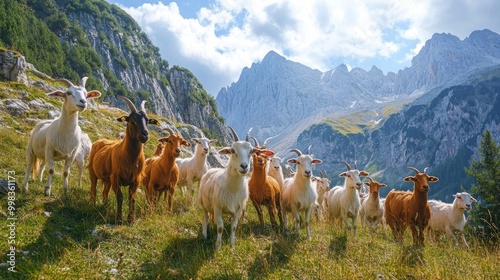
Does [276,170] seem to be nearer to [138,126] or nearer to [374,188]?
[374,188]

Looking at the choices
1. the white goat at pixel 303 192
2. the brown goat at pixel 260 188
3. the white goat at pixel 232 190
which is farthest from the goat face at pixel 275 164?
the white goat at pixel 232 190

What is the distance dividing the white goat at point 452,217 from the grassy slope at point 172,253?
6.77 metres

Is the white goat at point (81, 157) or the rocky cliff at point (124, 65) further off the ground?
the rocky cliff at point (124, 65)

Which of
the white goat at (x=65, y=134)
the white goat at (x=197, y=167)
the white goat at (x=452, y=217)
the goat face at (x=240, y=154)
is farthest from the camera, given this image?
the white goat at (x=197, y=167)

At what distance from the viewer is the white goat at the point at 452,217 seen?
1548cm

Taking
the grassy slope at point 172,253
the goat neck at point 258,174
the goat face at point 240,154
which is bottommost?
the grassy slope at point 172,253

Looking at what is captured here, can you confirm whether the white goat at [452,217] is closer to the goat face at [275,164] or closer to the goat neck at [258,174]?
the goat face at [275,164]

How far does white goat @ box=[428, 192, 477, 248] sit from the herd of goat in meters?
0.05

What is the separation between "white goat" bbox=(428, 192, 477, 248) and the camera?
15.5 m

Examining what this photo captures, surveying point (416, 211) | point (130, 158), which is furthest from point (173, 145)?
point (416, 211)

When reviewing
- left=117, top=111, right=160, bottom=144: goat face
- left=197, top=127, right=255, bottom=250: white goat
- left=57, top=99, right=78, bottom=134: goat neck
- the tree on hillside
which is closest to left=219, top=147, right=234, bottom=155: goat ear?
left=197, top=127, right=255, bottom=250: white goat

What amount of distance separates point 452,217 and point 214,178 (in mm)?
12499

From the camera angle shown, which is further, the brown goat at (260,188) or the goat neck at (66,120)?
the brown goat at (260,188)

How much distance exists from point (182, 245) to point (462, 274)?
239 inches
